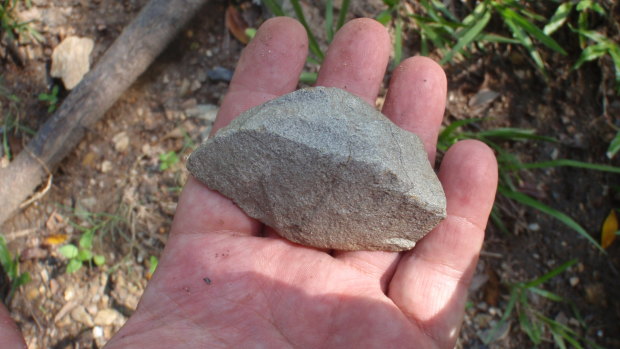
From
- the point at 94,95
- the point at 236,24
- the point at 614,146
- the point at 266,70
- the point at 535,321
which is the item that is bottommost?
the point at 535,321

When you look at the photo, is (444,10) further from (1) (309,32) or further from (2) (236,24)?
(2) (236,24)

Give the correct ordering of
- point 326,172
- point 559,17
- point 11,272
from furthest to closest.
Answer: point 559,17
point 11,272
point 326,172

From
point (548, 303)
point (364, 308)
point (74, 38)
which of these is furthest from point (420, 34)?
point (74, 38)

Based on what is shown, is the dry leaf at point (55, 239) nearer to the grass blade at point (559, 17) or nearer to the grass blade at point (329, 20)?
the grass blade at point (329, 20)

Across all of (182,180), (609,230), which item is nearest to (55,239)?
(182,180)

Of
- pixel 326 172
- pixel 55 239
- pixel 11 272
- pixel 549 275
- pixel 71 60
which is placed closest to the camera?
pixel 326 172

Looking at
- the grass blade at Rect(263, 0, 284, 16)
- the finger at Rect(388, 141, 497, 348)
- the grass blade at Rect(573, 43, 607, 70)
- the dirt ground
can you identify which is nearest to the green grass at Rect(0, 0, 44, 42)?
the dirt ground

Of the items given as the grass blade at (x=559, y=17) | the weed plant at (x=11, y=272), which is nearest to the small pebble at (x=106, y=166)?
the weed plant at (x=11, y=272)

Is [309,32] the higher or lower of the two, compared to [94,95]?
higher
